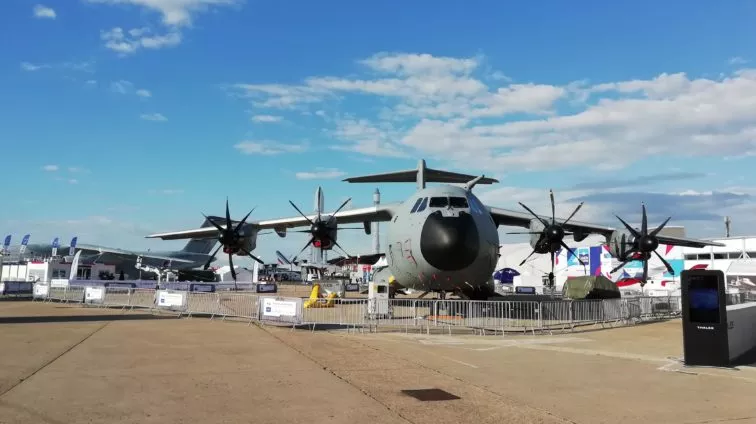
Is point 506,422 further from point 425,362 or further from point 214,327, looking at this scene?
point 214,327

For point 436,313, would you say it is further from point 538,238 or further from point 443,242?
point 538,238

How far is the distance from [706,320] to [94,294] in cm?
2682

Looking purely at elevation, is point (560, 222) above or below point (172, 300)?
above

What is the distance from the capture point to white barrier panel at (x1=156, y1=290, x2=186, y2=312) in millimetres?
21266

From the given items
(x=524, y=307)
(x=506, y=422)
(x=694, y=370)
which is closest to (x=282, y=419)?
(x=506, y=422)

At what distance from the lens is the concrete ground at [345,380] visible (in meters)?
6.34

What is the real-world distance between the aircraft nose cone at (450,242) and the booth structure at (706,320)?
6371 millimetres

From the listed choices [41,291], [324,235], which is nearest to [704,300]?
[324,235]

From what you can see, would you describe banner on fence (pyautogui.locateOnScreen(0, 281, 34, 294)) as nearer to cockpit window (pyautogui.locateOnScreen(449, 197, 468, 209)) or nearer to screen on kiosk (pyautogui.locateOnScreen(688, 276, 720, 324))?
cockpit window (pyautogui.locateOnScreen(449, 197, 468, 209))

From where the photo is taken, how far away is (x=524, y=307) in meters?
19.4

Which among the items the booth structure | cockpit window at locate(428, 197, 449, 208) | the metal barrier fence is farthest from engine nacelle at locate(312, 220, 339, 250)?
the booth structure

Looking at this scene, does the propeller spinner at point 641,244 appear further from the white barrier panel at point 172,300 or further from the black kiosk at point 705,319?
the white barrier panel at point 172,300

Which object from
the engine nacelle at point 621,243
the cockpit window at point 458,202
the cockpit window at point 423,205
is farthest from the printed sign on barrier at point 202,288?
the engine nacelle at point 621,243

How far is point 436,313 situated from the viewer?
56.6 feet
